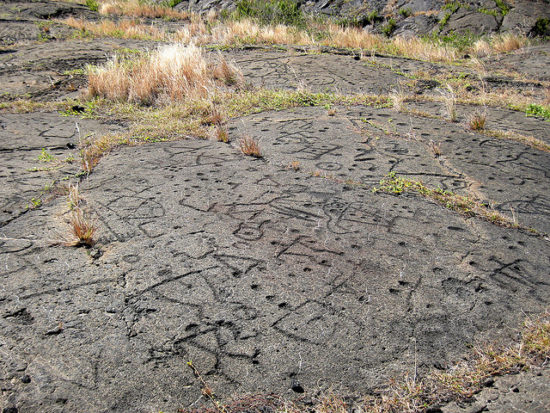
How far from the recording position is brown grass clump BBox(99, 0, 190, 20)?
63.7 ft

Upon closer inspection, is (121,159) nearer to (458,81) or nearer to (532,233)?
(532,233)

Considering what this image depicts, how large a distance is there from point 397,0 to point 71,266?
19.3 metres

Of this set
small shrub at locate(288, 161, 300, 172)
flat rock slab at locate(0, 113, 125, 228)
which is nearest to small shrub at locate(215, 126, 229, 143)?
small shrub at locate(288, 161, 300, 172)

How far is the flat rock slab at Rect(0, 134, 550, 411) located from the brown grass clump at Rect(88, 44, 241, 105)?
3.98 metres

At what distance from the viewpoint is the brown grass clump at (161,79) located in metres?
7.64

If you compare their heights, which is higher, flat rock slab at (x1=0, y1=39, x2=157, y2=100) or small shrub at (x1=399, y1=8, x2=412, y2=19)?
small shrub at (x1=399, y1=8, x2=412, y2=19)

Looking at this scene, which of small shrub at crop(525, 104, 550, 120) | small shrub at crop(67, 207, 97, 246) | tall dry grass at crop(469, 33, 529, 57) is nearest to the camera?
small shrub at crop(67, 207, 97, 246)

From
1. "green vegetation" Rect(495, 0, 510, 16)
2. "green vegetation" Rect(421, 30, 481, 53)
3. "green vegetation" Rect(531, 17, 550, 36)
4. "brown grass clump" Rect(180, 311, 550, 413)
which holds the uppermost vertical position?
"green vegetation" Rect(495, 0, 510, 16)

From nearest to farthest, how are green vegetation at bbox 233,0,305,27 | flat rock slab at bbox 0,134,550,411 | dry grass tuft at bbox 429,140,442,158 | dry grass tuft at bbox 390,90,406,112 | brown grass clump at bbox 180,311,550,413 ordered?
1. brown grass clump at bbox 180,311,550,413
2. flat rock slab at bbox 0,134,550,411
3. dry grass tuft at bbox 429,140,442,158
4. dry grass tuft at bbox 390,90,406,112
5. green vegetation at bbox 233,0,305,27

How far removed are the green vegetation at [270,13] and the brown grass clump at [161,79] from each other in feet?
26.4

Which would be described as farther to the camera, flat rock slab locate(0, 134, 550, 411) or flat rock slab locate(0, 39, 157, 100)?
flat rock slab locate(0, 39, 157, 100)

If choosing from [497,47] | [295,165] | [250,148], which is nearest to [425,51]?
[497,47]

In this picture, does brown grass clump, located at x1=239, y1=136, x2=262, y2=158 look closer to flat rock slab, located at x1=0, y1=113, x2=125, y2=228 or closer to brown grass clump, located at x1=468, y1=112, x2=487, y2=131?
flat rock slab, located at x1=0, y1=113, x2=125, y2=228

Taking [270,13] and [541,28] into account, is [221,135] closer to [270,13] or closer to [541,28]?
[270,13]
